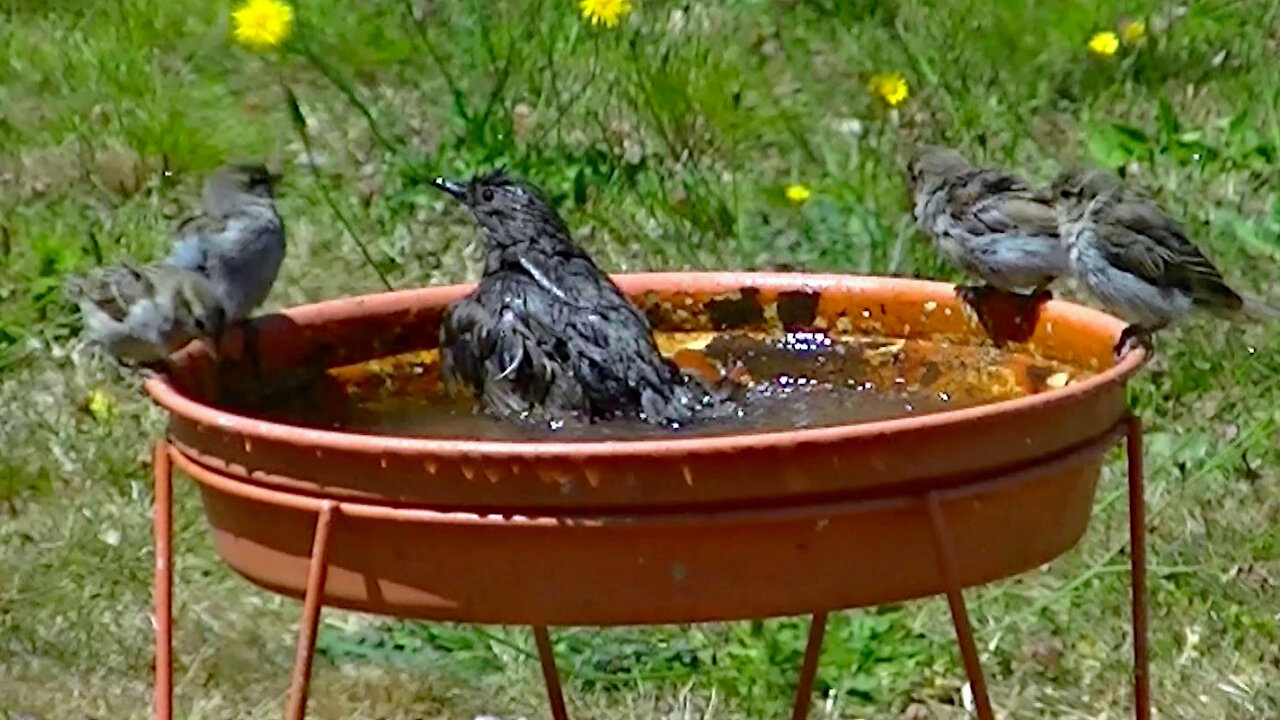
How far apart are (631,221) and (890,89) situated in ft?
2.68

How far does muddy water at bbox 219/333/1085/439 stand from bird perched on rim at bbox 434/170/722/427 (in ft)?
0.13

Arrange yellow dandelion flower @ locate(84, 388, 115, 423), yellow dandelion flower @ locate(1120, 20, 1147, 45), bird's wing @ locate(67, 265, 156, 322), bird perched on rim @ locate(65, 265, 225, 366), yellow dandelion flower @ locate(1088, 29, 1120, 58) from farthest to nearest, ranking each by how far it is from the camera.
→ yellow dandelion flower @ locate(1120, 20, 1147, 45), yellow dandelion flower @ locate(1088, 29, 1120, 58), yellow dandelion flower @ locate(84, 388, 115, 423), bird's wing @ locate(67, 265, 156, 322), bird perched on rim @ locate(65, 265, 225, 366)

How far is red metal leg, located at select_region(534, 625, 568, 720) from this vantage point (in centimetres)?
418

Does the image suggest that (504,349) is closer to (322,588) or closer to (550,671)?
(550,671)

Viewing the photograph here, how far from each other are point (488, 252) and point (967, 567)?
1.51m

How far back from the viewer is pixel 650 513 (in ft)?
8.98

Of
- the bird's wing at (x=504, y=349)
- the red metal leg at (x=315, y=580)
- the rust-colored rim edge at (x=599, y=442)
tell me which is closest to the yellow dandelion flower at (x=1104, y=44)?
the bird's wing at (x=504, y=349)

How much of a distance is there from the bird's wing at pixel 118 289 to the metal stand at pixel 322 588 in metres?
1.29

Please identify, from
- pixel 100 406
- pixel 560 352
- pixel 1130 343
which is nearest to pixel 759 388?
pixel 560 352

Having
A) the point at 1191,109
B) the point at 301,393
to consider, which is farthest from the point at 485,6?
the point at 301,393

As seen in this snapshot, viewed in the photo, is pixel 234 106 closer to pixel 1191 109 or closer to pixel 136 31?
pixel 136 31

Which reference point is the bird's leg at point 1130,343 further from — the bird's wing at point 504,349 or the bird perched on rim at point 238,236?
the bird perched on rim at point 238,236

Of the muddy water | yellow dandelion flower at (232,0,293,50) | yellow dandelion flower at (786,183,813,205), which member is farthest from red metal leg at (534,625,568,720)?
yellow dandelion flower at (232,0,293,50)

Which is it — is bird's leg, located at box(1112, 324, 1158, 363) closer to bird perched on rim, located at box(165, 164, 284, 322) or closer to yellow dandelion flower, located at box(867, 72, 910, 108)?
bird perched on rim, located at box(165, 164, 284, 322)
